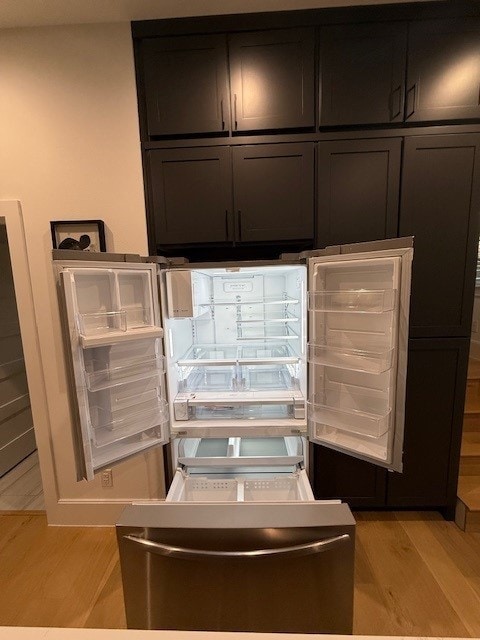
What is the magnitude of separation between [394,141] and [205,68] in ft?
3.56

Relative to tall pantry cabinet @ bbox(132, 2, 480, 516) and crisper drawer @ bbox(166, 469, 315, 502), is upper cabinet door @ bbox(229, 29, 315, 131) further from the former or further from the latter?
crisper drawer @ bbox(166, 469, 315, 502)

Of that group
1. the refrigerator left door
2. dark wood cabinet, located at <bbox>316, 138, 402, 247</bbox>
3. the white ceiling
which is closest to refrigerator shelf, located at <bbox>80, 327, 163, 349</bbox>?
the refrigerator left door

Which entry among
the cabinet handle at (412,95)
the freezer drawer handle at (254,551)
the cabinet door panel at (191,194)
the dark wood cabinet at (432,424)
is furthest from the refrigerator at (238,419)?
the cabinet handle at (412,95)

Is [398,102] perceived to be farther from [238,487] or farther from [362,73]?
[238,487]

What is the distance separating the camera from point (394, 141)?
5.28ft

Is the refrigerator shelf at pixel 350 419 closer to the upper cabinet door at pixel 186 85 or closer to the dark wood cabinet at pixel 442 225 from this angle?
the dark wood cabinet at pixel 442 225

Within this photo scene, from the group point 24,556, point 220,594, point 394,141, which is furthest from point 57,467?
point 394,141

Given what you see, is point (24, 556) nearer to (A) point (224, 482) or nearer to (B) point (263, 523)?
(A) point (224, 482)

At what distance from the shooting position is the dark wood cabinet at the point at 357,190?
5.32ft

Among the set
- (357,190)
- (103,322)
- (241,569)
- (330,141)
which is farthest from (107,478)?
(330,141)

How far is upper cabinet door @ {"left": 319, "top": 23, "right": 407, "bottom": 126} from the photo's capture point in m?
1.54

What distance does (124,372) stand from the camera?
1.51 metres

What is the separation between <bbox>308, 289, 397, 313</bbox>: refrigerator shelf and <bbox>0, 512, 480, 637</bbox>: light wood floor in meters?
1.45

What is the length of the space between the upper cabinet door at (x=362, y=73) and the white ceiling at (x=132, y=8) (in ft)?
0.47
